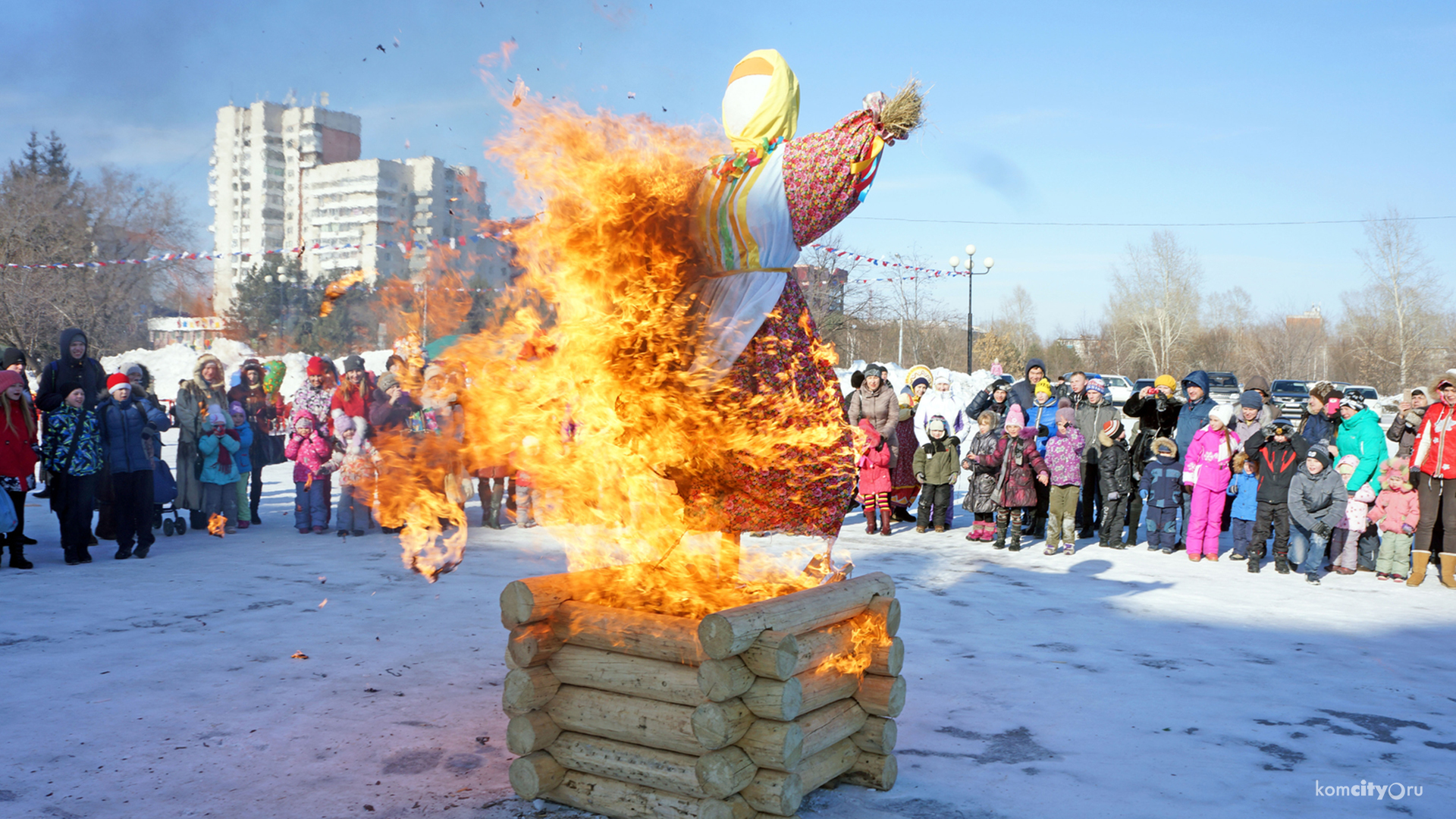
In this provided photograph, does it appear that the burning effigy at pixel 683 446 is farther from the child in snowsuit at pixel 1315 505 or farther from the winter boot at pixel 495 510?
the child in snowsuit at pixel 1315 505

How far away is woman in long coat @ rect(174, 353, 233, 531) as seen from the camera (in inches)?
380

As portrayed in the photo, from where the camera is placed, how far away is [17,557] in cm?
763

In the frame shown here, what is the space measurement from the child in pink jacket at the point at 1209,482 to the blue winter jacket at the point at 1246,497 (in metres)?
0.12

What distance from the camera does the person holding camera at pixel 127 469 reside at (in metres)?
8.22

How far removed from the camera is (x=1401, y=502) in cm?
857

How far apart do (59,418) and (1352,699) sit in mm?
9624

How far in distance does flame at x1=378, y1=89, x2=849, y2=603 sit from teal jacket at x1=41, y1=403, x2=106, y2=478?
18.0ft

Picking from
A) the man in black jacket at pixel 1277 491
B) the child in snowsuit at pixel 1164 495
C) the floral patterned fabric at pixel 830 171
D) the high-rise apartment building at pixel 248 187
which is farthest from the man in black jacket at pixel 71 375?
the high-rise apartment building at pixel 248 187

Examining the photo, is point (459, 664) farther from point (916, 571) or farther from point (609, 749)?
point (916, 571)

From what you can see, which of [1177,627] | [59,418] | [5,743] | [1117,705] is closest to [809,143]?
[1117,705]

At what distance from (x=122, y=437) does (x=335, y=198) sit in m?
5.21

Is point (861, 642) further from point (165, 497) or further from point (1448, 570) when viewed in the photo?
point (165, 497)

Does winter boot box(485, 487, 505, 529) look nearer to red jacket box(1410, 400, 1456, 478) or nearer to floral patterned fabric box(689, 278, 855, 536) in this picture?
floral patterned fabric box(689, 278, 855, 536)

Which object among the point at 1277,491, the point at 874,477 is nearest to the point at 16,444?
the point at 874,477
